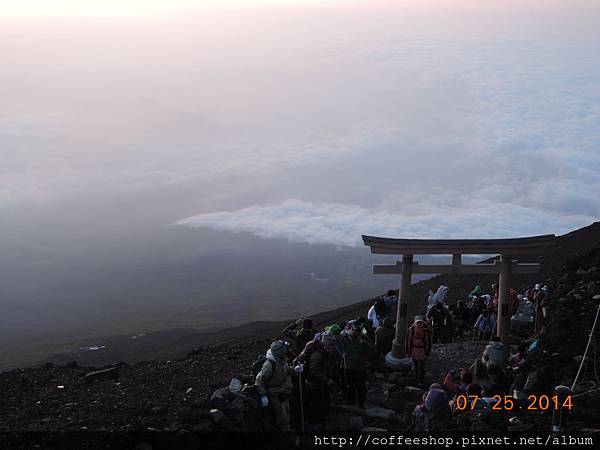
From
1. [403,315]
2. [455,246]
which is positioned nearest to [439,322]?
[455,246]

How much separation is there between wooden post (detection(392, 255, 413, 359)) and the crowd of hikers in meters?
0.31

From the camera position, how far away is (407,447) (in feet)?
34.7

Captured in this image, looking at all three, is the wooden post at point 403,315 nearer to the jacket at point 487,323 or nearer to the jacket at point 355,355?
the jacket at point 487,323

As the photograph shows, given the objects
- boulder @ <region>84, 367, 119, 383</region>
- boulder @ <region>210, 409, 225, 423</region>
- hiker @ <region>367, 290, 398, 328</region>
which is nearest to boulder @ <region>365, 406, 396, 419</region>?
boulder @ <region>210, 409, 225, 423</region>

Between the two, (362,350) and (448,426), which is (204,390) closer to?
(362,350)

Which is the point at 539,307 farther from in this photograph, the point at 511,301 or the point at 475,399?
the point at 475,399

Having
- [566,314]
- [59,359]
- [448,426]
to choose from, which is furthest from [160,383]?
[59,359]

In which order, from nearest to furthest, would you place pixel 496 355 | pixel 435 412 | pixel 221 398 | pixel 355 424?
pixel 435 412
pixel 221 398
pixel 355 424
pixel 496 355

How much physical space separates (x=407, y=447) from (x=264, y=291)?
115231 mm

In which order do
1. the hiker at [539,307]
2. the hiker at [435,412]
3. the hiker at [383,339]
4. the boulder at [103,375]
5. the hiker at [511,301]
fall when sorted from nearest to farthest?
the hiker at [435,412]
the hiker at [383,339]
the hiker at [511,301]
the boulder at [103,375]
the hiker at [539,307]

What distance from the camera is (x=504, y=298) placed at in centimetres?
1546

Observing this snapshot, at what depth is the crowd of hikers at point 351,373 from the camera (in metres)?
11.1

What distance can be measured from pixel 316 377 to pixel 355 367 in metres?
0.92

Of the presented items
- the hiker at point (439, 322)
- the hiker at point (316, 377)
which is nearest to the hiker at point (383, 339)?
the hiker at point (439, 322)
